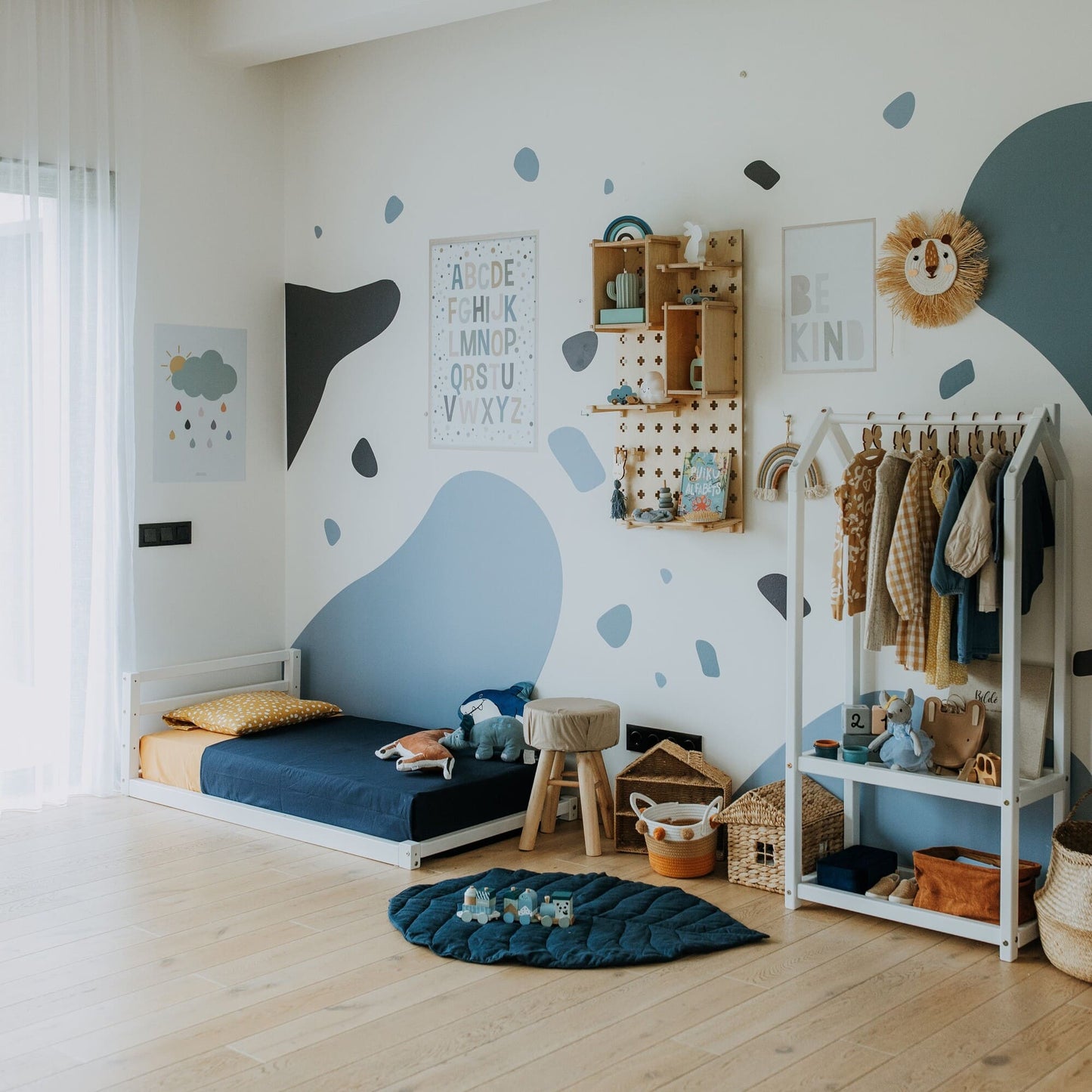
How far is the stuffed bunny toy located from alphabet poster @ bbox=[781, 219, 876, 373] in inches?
38.4

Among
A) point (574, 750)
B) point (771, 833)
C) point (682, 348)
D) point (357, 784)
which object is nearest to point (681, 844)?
point (771, 833)

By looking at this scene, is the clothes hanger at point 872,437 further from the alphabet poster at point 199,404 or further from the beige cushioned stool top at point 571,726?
the alphabet poster at point 199,404

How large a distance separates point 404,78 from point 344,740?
240 cm

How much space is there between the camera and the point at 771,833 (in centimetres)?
359

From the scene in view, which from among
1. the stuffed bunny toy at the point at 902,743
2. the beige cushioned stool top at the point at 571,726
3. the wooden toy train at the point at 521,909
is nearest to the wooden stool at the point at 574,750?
the beige cushioned stool top at the point at 571,726

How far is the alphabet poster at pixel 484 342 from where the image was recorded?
14.4 ft

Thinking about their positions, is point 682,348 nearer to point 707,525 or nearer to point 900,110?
Answer: point 707,525

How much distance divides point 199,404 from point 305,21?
1.44 m

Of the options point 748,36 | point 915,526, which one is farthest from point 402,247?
point 915,526

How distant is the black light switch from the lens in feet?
15.5

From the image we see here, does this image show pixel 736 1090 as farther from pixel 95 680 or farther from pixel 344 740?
pixel 95 680

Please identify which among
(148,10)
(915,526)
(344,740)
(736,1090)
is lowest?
(736,1090)

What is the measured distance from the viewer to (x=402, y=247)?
15.5ft

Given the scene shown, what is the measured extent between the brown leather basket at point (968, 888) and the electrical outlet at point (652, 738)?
3.00 feet
